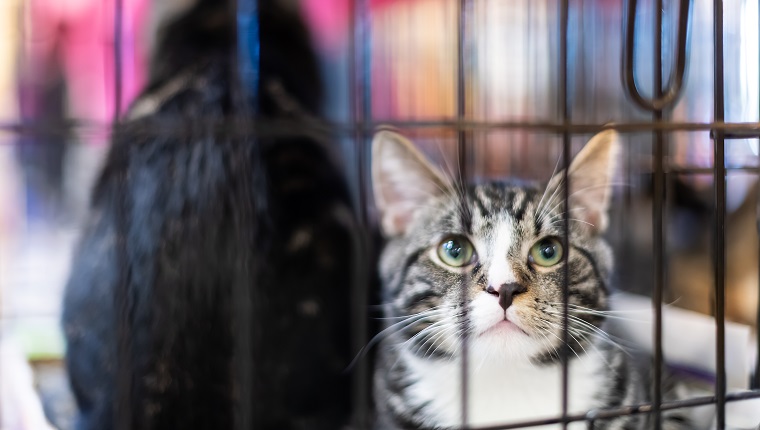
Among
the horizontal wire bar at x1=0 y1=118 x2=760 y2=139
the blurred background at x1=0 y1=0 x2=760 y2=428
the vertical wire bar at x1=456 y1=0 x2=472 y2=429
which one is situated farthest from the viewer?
the blurred background at x1=0 y1=0 x2=760 y2=428

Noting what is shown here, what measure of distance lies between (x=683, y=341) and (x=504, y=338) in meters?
0.36

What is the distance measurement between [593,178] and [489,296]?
0.19 m

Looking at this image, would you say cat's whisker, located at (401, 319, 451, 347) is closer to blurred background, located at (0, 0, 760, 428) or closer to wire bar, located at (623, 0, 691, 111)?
blurred background, located at (0, 0, 760, 428)

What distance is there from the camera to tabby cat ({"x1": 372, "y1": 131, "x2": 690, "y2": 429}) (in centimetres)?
65

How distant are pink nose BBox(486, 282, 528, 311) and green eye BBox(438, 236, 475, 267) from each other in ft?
0.13

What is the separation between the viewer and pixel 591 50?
1.35 metres

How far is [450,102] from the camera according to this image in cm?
132

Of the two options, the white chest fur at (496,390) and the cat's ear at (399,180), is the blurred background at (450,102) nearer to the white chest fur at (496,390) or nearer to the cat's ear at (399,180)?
the cat's ear at (399,180)

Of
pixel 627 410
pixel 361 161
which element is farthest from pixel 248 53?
pixel 627 410

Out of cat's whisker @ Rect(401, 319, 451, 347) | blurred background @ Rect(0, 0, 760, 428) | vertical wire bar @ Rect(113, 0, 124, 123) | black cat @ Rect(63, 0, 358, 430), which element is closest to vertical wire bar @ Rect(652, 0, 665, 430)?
blurred background @ Rect(0, 0, 760, 428)

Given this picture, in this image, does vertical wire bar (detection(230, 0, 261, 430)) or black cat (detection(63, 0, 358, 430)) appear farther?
black cat (detection(63, 0, 358, 430))

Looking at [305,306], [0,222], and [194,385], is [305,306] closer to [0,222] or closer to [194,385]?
[194,385]

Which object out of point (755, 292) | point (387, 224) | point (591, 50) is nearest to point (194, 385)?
point (387, 224)

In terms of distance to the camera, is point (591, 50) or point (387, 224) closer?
point (387, 224)
